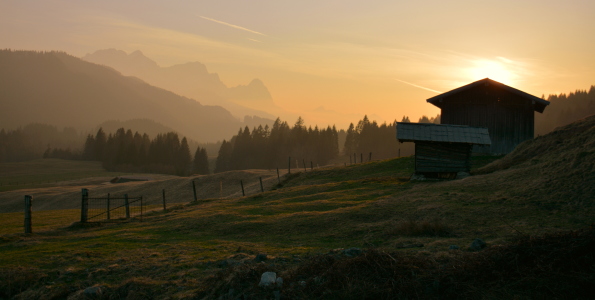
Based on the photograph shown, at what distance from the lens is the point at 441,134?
32969mm

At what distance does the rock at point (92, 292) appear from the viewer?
33.8ft

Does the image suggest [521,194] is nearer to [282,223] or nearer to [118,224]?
[282,223]

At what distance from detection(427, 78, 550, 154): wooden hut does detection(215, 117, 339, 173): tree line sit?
290ft

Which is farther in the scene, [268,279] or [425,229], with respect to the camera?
[425,229]

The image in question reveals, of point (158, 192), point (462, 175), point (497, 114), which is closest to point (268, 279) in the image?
point (462, 175)

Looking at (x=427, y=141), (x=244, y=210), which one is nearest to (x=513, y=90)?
(x=427, y=141)

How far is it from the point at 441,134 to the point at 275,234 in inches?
789

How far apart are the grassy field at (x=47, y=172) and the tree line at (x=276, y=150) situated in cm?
3695

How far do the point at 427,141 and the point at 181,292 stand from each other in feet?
87.6

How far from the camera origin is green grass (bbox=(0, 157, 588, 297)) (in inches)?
487

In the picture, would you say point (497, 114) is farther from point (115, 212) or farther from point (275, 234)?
point (115, 212)

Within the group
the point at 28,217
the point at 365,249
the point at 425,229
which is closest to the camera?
the point at 365,249

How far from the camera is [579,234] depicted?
848 cm

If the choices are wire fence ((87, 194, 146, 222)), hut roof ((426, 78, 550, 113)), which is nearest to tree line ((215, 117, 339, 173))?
wire fence ((87, 194, 146, 222))
